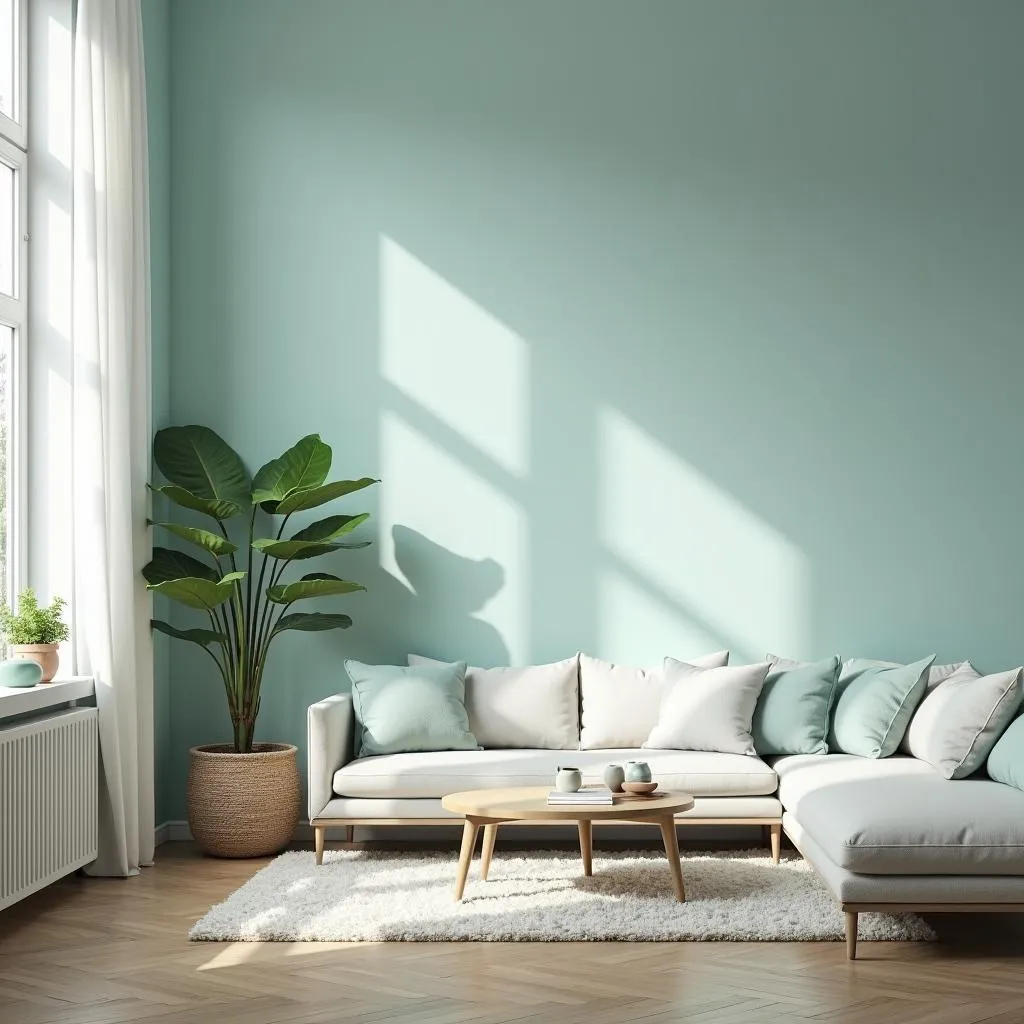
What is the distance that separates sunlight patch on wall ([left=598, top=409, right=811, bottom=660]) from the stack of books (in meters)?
1.63

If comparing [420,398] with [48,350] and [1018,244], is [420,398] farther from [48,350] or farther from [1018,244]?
[1018,244]

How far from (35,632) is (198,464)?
1.29 m

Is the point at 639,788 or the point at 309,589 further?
the point at 309,589

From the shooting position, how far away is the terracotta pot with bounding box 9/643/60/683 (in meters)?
4.79

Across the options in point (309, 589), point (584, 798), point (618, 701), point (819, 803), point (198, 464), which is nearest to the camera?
point (819, 803)

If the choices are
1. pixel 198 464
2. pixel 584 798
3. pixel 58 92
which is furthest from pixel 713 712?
pixel 58 92

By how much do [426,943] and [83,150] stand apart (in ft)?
11.3

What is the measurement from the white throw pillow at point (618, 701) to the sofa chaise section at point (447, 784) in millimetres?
413

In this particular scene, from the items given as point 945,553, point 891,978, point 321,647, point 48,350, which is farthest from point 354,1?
point 891,978

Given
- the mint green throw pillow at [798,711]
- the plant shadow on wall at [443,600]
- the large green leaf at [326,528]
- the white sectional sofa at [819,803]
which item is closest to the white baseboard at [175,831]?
the white sectional sofa at [819,803]

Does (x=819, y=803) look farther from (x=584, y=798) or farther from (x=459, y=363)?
(x=459, y=363)

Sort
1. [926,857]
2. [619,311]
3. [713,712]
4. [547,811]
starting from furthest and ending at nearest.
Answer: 1. [619,311]
2. [713,712]
3. [547,811]
4. [926,857]

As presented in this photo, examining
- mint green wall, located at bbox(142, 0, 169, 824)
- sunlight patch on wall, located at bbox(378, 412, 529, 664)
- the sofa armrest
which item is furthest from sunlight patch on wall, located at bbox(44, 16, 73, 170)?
the sofa armrest

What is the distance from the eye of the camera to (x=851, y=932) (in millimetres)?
3844
